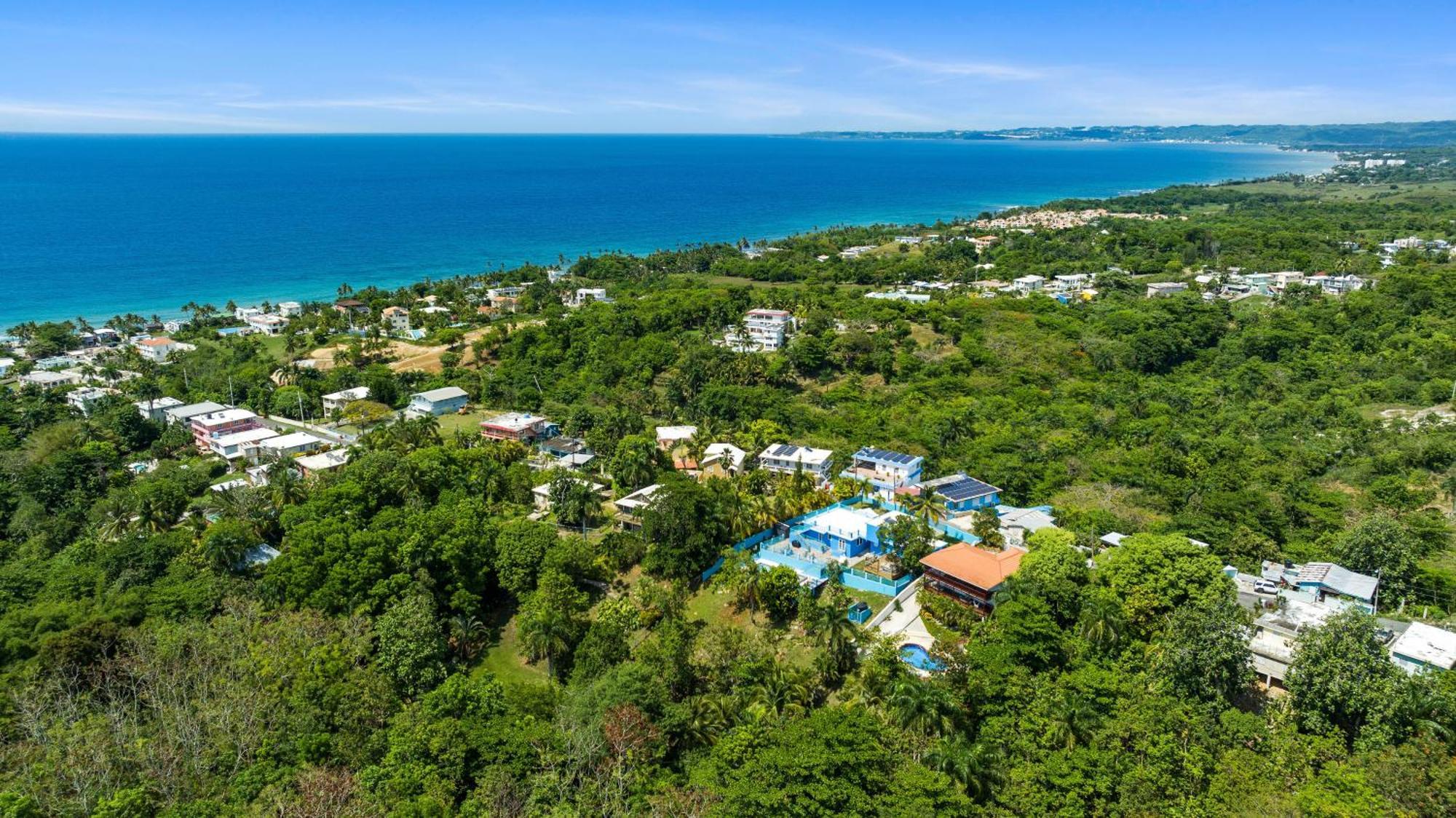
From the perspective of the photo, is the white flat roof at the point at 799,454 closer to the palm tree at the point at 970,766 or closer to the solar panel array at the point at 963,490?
the solar panel array at the point at 963,490

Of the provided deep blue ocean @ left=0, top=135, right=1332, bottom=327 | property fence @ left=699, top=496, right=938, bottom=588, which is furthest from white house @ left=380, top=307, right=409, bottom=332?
property fence @ left=699, top=496, right=938, bottom=588

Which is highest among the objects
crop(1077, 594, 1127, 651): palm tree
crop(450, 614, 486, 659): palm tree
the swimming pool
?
crop(1077, 594, 1127, 651): palm tree

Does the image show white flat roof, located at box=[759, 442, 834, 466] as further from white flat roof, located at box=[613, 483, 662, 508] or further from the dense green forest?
white flat roof, located at box=[613, 483, 662, 508]

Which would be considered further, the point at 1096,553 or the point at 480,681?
the point at 1096,553

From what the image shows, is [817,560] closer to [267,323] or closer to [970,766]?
[970,766]

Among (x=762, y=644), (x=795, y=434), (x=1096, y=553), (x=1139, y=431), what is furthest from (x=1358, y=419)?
(x=762, y=644)

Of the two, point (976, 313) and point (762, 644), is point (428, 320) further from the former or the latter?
point (762, 644)

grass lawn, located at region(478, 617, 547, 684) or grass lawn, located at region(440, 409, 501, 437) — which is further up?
grass lawn, located at region(440, 409, 501, 437)
